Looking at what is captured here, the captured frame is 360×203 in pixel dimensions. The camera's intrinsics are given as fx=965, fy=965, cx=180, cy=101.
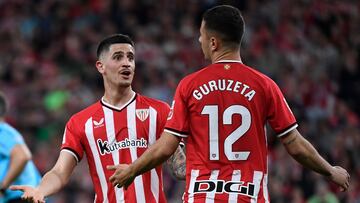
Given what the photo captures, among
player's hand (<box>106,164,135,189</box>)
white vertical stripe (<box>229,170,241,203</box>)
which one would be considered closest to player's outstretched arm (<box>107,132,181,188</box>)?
player's hand (<box>106,164,135,189</box>)

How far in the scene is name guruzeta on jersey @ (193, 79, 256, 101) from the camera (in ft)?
20.6

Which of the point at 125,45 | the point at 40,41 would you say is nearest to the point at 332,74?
the point at 40,41

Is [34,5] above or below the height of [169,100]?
above

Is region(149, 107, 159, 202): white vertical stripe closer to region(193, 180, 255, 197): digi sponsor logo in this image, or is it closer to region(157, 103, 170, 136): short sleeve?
region(157, 103, 170, 136): short sleeve

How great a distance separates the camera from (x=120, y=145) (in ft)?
24.5

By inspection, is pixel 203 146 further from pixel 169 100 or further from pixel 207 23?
pixel 169 100

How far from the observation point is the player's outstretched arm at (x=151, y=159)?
6.29 metres

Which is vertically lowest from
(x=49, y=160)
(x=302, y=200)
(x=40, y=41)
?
(x=302, y=200)

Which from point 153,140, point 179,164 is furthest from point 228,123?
point 153,140

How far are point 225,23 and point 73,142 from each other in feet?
5.86

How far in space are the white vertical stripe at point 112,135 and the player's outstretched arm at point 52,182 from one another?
0.32m

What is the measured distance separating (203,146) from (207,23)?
0.82 meters

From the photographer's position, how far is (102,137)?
7.50 metres

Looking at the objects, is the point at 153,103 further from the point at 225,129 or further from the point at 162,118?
the point at 225,129
